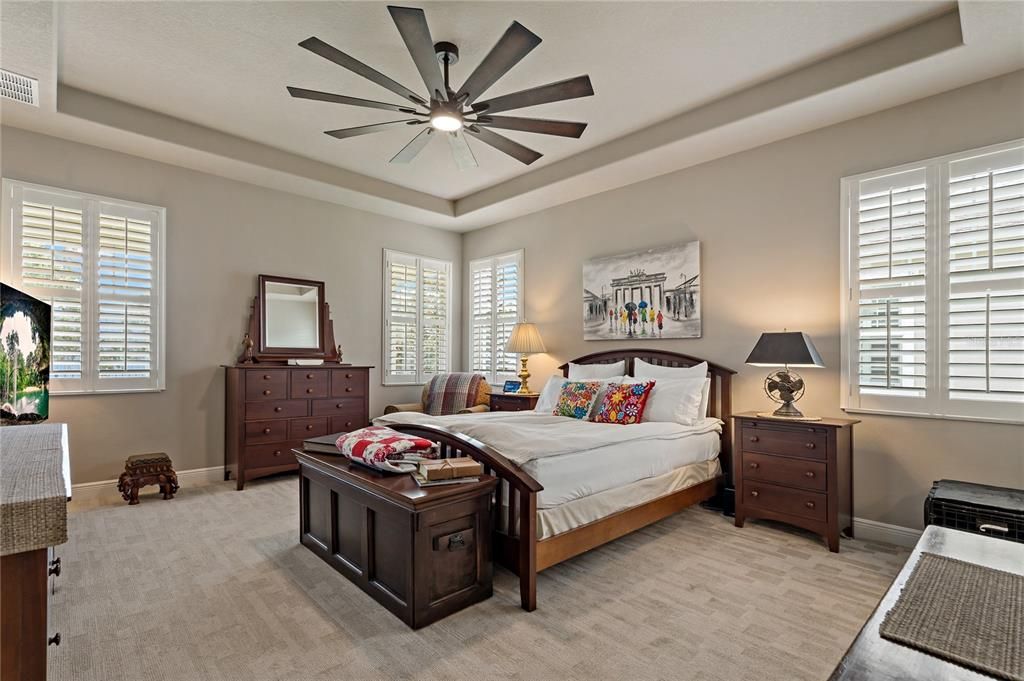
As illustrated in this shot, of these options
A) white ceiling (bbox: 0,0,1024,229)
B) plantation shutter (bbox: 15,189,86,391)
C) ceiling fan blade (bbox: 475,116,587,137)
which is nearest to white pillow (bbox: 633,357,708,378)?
white ceiling (bbox: 0,0,1024,229)

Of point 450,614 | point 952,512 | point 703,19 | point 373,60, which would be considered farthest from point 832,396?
point 373,60

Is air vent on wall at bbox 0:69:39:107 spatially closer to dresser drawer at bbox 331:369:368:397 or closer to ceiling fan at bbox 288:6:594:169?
ceiling fan at bbox 288:6:594:169

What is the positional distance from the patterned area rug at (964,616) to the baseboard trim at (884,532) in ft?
8.02

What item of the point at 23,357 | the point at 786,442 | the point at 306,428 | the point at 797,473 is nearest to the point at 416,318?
the point at 306,428

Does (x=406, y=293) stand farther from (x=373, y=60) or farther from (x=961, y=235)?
(x=961, y=235)

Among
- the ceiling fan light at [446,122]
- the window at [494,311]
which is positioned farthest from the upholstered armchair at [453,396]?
the ceiling fan light at [446,122]

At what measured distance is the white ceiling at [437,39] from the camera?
280 cm

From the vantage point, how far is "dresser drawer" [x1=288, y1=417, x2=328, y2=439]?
4793 millimetres

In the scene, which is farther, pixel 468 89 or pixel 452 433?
pixel 452 433

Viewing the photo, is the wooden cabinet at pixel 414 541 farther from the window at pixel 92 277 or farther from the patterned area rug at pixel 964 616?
the window at pixel 92 277

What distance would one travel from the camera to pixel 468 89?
8.68 ft

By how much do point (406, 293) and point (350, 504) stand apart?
155 inches

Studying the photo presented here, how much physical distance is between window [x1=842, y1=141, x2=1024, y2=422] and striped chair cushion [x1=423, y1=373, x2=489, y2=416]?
3.52 m

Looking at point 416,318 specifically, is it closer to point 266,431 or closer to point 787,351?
point 266,431
